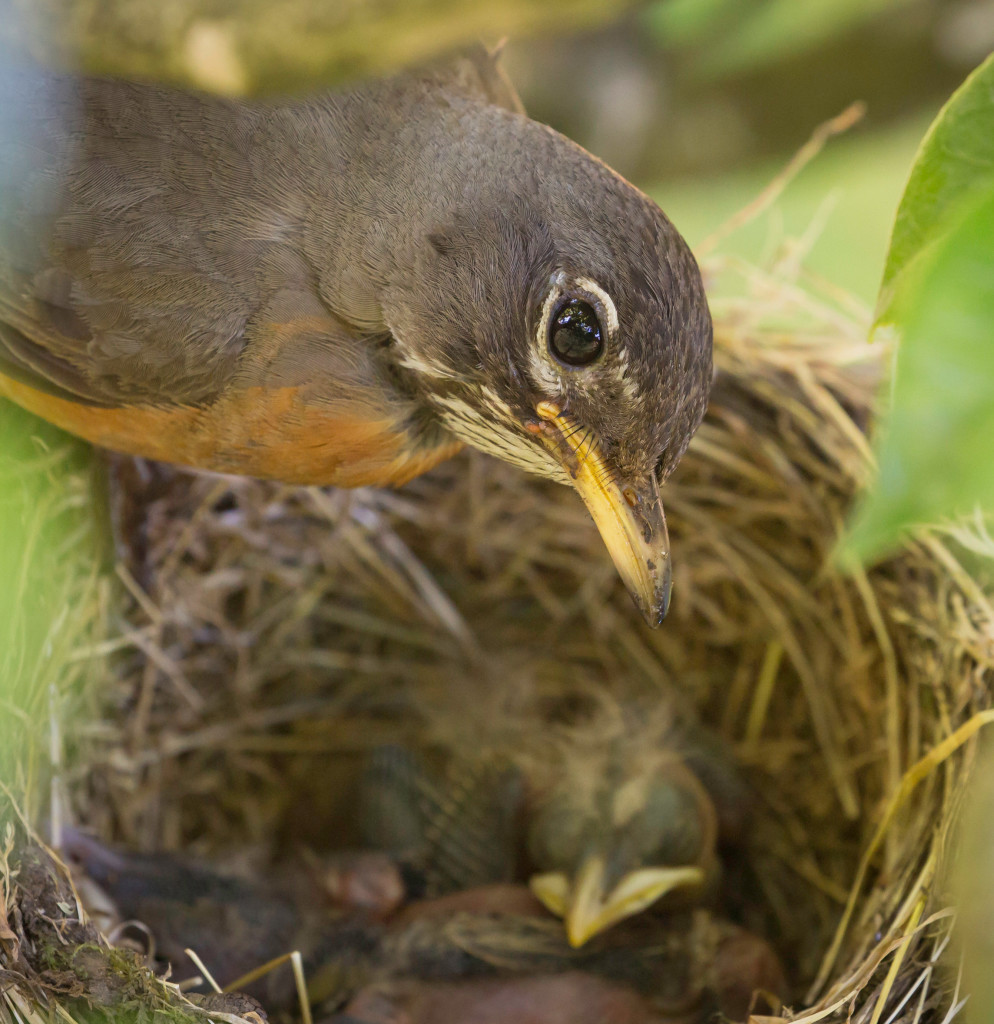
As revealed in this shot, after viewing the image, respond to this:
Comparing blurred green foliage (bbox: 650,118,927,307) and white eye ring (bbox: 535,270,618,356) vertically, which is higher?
blurred green foliage (bbox: 650,118,927,307)

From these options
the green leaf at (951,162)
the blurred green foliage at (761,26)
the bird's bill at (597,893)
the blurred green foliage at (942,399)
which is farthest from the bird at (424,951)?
the blurred green foliage at (761,26)

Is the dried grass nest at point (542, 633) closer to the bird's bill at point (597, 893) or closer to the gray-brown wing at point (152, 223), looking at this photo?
the bird's bill at point (597, 893)

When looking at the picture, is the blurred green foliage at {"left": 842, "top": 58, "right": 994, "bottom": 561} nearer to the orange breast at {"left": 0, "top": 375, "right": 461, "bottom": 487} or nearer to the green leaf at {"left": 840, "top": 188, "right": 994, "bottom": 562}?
the green leaf at {"left": 840, "top": 188, "right": 994, "bottom": 562}

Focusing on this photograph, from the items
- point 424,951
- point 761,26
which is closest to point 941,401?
point 424,951

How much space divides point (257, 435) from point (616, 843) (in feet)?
3.89

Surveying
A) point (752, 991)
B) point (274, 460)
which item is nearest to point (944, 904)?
point (752, 991)

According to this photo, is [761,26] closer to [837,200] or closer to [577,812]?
[837,200]

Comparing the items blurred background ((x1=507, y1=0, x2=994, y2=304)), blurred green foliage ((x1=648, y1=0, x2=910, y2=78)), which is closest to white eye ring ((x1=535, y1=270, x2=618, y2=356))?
blurred green foliage ((x1=648, y1=0, x2=910, y2=78))

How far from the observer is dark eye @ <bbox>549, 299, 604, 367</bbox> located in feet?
5.18

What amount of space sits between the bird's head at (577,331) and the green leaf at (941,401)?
887mm

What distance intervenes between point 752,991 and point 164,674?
161cm

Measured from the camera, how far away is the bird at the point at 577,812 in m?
2.25

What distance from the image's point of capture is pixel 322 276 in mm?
1813

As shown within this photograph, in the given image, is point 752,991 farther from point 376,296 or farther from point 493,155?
point 493,155
